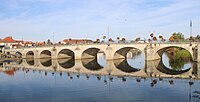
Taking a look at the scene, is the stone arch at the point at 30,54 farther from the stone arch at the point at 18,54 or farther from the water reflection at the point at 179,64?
the water reflection at the point at 179,64

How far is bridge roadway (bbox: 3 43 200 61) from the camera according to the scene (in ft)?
186

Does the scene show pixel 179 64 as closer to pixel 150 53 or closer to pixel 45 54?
pixel 150 53

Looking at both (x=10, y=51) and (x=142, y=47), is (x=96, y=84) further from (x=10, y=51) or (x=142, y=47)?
(x=10, y=51)

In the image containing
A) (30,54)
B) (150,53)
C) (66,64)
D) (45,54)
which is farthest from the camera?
(30,54)

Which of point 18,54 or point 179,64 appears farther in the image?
point 18,54

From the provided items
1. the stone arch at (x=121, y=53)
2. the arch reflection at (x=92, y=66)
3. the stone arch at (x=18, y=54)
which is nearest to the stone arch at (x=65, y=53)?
the stone arch at (x=18, y=54)

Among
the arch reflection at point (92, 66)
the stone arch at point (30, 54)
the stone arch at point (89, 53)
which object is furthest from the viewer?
the stone arch at point (30, 54)

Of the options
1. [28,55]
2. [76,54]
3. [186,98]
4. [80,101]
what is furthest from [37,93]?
[28,55]

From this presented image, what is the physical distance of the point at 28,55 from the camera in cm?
8475

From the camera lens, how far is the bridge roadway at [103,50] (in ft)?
186

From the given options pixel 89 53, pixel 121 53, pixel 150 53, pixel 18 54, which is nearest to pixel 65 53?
pixel 89 53

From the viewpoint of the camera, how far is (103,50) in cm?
6794

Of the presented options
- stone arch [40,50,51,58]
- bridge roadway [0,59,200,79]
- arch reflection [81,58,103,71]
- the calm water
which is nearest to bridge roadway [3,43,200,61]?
stone arch [40,50,51,58]

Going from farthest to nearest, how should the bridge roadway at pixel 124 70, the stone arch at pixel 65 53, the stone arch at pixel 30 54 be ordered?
the stone arch at pixel 30 54, the stone arch at pixel 65 53, the bridge roadway at pixel 124 70
